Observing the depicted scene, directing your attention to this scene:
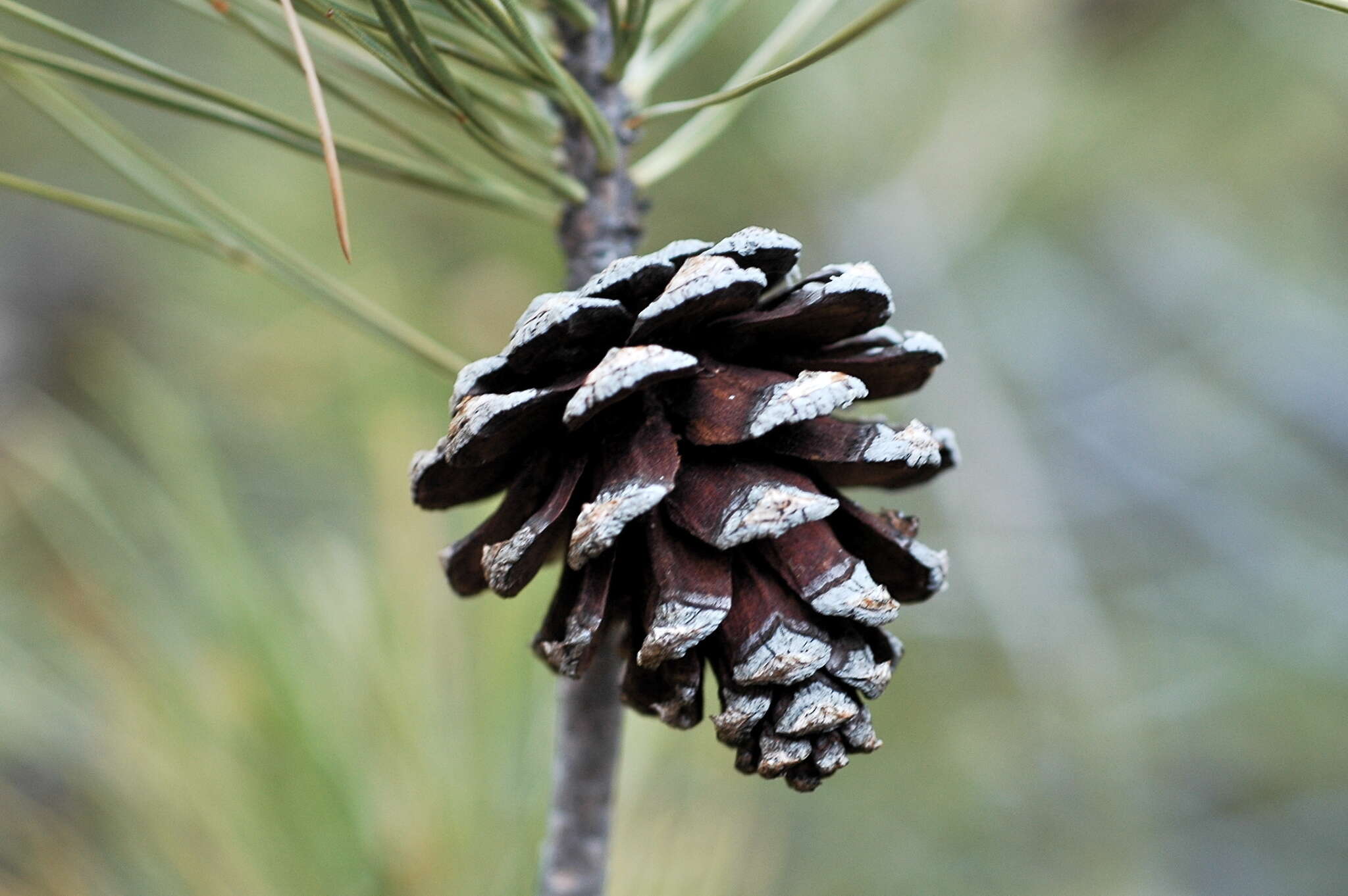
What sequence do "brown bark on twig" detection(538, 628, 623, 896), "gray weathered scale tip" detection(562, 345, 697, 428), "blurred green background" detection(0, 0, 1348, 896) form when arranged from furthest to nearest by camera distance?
"blurred green background" detection(0, 0, 1348, 896)
"brown bark on twig" detection(538, 628, 623, 896)
"gray weathered scale tip" detection(562, 345, 697, 428)

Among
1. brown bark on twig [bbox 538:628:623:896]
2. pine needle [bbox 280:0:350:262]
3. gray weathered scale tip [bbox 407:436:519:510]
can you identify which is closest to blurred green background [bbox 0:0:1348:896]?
brown bark on twig [bbox 538:628:623:896]

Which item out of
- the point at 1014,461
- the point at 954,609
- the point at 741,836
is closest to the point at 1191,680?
the point at 954,609

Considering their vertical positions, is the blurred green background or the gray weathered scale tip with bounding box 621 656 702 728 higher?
the blurred green background

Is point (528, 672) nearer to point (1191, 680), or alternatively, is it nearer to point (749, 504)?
point (749, 504)

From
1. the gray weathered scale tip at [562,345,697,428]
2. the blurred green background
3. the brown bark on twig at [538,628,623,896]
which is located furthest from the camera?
the blurred green background

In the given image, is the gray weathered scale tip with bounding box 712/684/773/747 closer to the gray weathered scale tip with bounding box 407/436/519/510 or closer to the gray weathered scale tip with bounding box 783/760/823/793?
the gray weathered scale tip with bounding box 783/760/823/793

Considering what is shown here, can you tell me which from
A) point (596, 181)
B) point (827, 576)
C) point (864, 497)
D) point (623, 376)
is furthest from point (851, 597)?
point (864, 497)

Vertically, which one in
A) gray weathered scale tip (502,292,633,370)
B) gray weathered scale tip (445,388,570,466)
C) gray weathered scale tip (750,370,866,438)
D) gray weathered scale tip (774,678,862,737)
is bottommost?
gray weathered scale tip (774,678,862,737)
